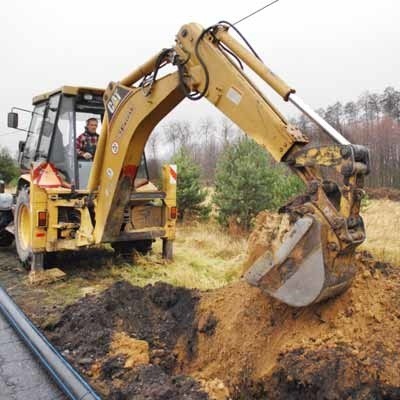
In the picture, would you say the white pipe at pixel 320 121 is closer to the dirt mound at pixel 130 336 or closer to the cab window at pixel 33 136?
the dirt mound at pixel 130 336

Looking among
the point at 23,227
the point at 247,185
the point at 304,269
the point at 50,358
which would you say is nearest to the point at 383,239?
the point at 247,185

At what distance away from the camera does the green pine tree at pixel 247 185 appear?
10.5 m

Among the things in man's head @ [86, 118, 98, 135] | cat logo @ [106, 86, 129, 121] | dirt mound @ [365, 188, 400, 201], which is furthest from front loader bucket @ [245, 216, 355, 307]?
dirt mound @ [365, 188, 400, 201]

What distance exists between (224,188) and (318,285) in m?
7.90

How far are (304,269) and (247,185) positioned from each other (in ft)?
24.8

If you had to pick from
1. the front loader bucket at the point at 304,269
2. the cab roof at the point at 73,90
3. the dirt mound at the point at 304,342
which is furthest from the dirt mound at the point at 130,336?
the cab roof at the point at 73,90

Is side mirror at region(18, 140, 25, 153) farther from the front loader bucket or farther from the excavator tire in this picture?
the front loader bucket

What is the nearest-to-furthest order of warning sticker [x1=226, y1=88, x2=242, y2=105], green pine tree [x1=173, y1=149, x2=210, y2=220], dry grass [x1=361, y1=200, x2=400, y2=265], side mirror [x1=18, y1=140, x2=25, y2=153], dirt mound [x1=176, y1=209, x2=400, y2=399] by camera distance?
1. dirt mound [x1=176, y1=209, x2=400, y2=399]
2. warning sticker [x1=226, y1=88, x2=242, y2=105]
3. dry grass [x1=361, y1=200, x2=400, y2=265]
4. side mirror [x1=18, y1=140, x2=25, y2=153]
5. green pine tree [x1=173, y1=149, x2=210, y2=220]

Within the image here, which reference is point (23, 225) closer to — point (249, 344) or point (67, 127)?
point (67, 127)

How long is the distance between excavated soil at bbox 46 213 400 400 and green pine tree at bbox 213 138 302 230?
616 cm

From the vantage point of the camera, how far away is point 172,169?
23.8ft

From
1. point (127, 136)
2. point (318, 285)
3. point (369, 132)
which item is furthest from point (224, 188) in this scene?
point (369, 132)

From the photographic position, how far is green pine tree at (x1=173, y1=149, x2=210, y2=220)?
13.0 metres

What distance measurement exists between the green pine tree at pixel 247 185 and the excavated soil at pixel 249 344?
616cm
